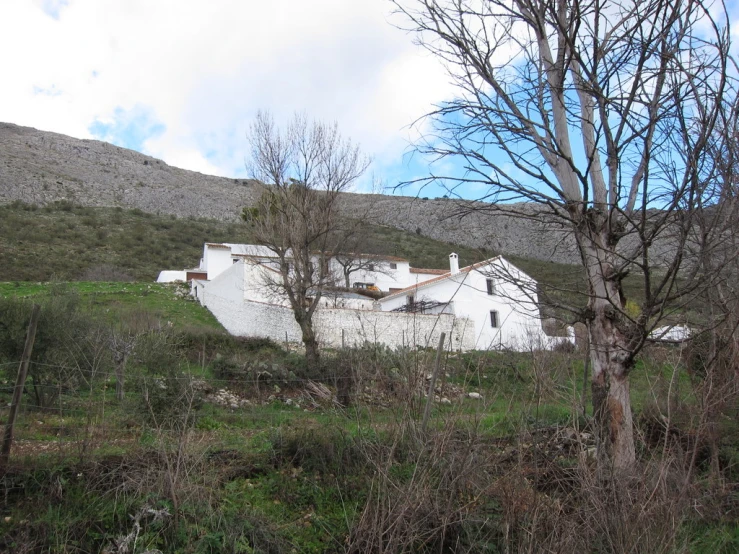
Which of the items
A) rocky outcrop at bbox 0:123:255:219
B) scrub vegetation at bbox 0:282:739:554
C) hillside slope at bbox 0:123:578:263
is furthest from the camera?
rocky outcrop at bbox 0:123:255:219

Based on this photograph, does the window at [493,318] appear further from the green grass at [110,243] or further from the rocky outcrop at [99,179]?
the rocky outcrop at [99,179]

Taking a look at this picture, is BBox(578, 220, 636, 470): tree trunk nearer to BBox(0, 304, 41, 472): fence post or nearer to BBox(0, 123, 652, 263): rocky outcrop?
BBox(0, 304, 41, 472): fence post

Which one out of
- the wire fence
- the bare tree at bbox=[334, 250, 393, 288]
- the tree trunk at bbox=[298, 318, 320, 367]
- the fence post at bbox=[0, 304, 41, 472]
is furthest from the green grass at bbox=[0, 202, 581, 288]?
the fence post at bbox=[0, 304, 41, 472]

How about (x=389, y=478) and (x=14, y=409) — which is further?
(x=14, y=409)

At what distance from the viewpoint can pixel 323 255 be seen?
60.5ft

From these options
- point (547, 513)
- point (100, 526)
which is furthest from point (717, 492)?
point (100, 526)

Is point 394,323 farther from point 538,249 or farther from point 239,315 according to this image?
point 538,249

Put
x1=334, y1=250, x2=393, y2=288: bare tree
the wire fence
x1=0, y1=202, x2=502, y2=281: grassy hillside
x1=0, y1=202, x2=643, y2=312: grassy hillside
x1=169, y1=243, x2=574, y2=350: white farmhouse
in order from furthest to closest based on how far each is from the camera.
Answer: x1=0, y1=202, x2=502, y2=281: grassy hillside, x1=0, y1=202, x2=643, y2=312: grassy hillside, x1=334, y1=250, x2=393, y2=288: bare tree, x1=169, y1=243, x2=574, y2=350: white farmhouse, the wire fence

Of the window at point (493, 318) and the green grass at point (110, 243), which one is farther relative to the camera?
the green grass at point (110, 243)

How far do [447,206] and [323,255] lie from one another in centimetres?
1317

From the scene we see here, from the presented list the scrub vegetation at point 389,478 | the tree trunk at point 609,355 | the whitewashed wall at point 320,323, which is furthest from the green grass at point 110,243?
the tree trunk at point 609,355

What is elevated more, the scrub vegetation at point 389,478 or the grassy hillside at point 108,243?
the grassy hillside at point 108,243

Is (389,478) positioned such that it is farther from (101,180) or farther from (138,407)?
(101,180)

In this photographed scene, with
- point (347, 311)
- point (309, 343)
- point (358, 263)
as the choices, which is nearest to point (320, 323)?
point (347, 311)
